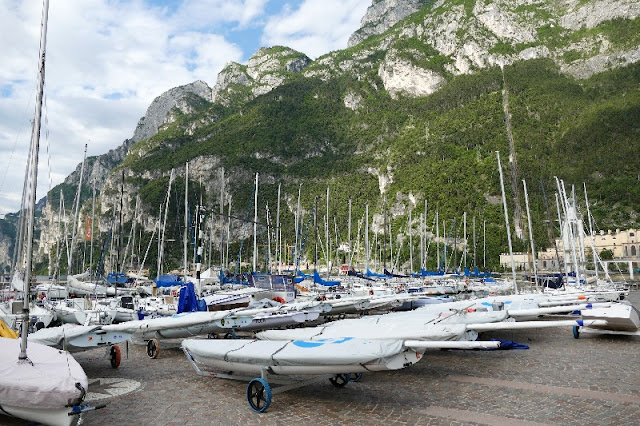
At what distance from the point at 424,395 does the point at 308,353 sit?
246cm

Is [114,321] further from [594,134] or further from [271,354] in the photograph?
[594,134]

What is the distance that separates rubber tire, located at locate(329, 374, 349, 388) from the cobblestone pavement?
13cm

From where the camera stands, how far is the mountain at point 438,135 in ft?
339

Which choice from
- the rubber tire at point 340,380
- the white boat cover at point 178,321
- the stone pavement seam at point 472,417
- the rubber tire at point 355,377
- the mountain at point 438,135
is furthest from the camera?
the mountain at point 438,135

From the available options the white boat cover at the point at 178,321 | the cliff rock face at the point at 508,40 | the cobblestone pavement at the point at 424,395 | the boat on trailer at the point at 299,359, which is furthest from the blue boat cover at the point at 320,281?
the cliff rock face at the point at 508,40

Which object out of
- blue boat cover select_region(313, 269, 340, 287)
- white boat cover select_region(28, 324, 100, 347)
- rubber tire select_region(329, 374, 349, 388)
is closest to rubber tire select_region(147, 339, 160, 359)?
white boat cover select_region(28, 324, 100, 347)

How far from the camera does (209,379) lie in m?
9.74

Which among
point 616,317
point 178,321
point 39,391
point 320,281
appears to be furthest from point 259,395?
point 320,281

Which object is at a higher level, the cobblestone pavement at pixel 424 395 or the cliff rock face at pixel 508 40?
the cliff rock face at pixel 508 40

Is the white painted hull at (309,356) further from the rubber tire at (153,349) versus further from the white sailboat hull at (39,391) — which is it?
the rubber tire at (153,349)

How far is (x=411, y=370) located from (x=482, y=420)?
3.72 meters

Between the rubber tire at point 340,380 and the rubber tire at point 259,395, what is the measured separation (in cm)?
172

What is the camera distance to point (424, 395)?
26.2 ft

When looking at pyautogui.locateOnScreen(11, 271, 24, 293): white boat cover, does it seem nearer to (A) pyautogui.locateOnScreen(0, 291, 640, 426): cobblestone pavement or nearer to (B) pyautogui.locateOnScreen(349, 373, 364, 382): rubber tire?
(A) pyautogui.locateOnScreen(0, 291, 640, 426): cobblestone pavement
